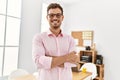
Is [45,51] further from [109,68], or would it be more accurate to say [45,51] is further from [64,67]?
[109,68]

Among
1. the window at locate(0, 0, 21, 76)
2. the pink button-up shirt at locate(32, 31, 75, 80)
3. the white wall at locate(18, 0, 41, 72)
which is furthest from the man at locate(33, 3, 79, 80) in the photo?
the white wall at locate(18, 0, 41, 72)

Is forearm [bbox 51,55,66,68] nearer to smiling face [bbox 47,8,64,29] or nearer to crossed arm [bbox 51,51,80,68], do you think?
crossed arm [bbox 51,51,80,68]

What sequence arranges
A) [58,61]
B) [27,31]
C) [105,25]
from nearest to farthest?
[58,61] < [27,31] < [105,25]

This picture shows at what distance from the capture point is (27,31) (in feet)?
10.6

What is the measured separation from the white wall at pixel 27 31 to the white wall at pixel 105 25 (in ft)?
5.23

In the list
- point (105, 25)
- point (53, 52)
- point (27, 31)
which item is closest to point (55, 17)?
point (53, 52)

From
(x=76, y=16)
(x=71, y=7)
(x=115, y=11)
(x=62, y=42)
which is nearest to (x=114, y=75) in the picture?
(x=115, y=11)

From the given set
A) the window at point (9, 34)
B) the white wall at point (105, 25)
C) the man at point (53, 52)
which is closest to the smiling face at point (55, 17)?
the man at point (53, 52)

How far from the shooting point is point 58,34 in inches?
49.6

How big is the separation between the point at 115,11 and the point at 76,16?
1.15 m

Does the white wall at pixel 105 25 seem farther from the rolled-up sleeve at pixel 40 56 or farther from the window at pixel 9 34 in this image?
the rolled-up sleeve at pixel 40 56

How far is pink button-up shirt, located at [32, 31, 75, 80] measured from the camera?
45.2 inches

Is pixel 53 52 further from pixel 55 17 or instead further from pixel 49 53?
pixel 55 17

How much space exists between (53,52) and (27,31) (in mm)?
2151
